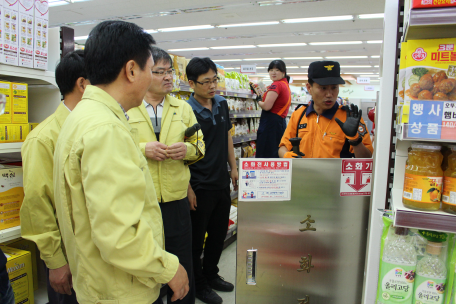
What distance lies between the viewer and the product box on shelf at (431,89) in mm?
992

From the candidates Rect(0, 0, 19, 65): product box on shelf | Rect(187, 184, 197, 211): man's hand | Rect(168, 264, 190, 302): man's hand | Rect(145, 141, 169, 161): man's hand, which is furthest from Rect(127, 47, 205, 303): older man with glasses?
Rect(168, 264, 190, 302): man's hand

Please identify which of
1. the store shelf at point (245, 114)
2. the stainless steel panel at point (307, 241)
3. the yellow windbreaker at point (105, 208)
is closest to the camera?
the yellow windbreaker at point (105, 208)

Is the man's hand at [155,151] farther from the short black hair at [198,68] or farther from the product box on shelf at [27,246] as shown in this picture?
the product box on shelf at [27,246]

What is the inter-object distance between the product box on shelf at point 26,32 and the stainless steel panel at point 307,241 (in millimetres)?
1424

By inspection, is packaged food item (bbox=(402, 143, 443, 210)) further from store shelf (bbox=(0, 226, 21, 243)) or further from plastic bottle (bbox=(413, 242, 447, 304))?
store shelf (bbox=(0, 226, 21, 243))

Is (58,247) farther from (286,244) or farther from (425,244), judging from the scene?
(425,244)

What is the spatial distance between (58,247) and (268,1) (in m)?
7.53

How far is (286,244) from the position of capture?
151 cm

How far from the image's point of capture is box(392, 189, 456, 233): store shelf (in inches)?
38.7

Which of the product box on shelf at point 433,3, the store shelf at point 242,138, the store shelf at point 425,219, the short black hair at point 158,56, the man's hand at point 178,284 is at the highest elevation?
the short black hair at point 158,56

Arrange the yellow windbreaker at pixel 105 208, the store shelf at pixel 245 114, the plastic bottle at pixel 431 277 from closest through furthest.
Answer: the yellow windbreaker at pixel 105 208
the plastic bottle at pixel 431 277
the store shelf at pixel 245 114

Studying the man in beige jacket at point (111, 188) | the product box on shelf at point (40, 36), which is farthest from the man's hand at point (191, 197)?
the product box on shelf at point (40, 36)

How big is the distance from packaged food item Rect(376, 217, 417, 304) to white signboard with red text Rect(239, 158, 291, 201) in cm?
50

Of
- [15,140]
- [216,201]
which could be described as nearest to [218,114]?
[216,201]
